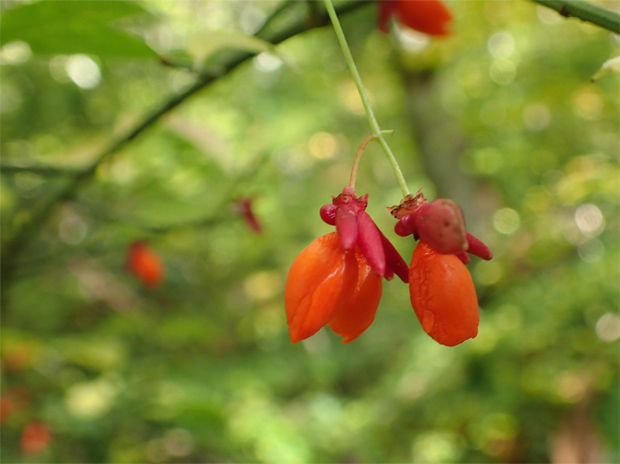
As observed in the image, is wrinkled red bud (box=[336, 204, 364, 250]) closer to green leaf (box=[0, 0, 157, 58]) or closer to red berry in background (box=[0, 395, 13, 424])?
green leaf (box=[0, 0, 157, 58])

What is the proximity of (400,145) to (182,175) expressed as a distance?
1920 millimetres

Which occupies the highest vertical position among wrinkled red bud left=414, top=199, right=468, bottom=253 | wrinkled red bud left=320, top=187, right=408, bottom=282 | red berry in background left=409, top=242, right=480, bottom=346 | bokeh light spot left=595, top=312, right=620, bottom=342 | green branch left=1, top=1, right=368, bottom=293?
green branch left=1, top=1, right=368, bottom=293

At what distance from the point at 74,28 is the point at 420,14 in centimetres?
65

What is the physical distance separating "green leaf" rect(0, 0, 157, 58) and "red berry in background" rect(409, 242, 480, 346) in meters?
0.57

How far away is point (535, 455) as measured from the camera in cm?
257

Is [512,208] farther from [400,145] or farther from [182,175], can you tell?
[182,175]

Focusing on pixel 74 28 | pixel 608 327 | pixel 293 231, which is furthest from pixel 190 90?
pixel 293 231

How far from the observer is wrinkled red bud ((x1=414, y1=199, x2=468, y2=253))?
0.45m

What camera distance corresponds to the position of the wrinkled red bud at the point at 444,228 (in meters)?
0.45

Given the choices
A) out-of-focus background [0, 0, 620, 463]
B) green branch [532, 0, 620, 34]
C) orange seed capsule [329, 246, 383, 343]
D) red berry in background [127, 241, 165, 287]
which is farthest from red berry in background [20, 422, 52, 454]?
green branch [532, 0, 620, 34]

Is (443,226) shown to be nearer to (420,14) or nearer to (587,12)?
(587,12)

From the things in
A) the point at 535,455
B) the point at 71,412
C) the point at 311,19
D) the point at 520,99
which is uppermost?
the point at 520,99

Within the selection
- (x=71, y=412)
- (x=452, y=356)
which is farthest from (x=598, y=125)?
(x=71, y=412)

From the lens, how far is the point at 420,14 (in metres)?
0.98
